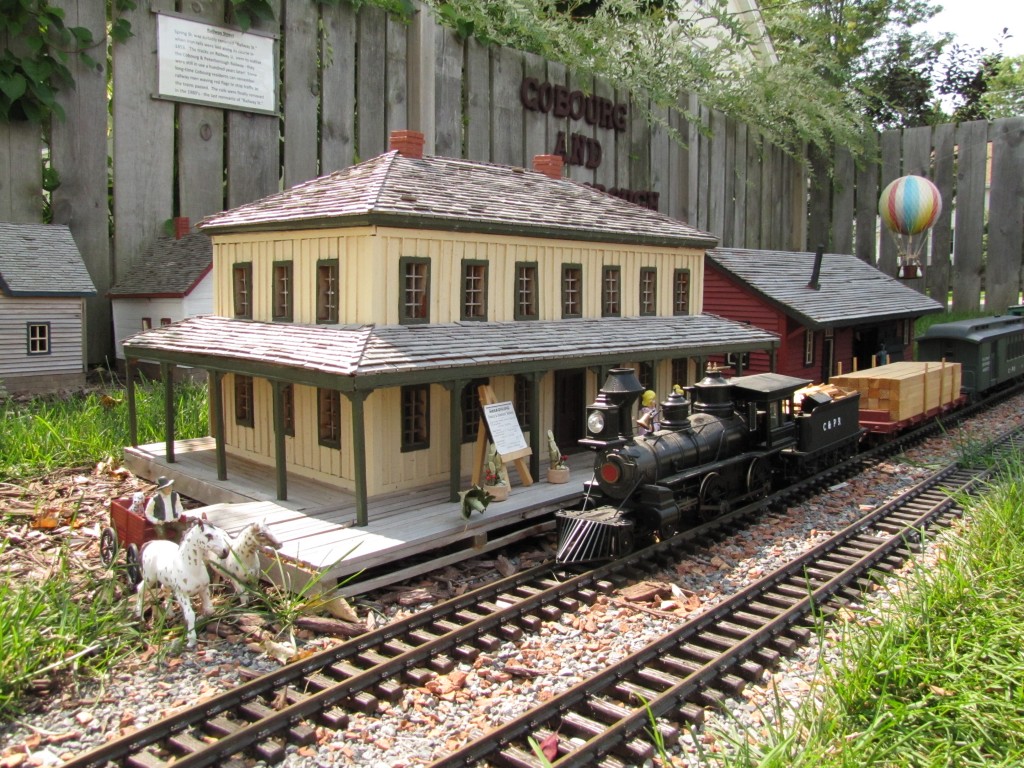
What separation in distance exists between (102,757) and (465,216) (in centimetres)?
818

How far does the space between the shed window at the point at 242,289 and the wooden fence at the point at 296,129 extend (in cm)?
352

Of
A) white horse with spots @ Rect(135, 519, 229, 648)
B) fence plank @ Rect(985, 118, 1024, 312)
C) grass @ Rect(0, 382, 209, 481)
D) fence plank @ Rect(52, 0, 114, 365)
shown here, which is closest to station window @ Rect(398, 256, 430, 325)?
white horse with spots @ Rect(135, 519, 229, 648)

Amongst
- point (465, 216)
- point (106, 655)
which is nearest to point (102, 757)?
point (106, 655)

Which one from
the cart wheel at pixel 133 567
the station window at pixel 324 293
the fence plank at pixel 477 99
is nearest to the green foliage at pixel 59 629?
the cart wheel at pixel 133 567

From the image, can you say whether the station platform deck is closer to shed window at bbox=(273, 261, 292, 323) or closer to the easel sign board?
the easel sign board

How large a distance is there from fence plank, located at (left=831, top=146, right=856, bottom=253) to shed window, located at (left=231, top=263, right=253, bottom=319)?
2276 cm

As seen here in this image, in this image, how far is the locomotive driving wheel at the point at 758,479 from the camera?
12637 millimetres

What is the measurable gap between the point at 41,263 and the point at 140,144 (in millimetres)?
3090

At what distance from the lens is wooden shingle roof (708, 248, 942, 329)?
1922 cm

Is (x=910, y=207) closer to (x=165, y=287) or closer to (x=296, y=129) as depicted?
(x=296, y=129)

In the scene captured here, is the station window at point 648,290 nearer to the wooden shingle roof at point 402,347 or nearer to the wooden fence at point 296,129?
the wooden shingle roof at point 402,347

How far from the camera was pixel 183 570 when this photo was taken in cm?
796

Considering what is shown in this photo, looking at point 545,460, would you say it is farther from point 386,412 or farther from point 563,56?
point 563,56

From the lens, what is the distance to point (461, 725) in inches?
261
